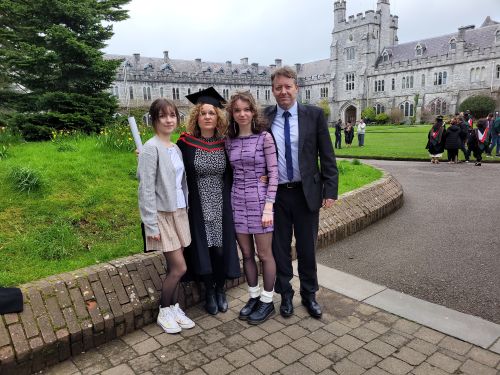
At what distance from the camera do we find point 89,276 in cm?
348

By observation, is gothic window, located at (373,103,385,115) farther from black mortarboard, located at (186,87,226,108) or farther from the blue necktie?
black mortarboard, located at (186,87,226,108)

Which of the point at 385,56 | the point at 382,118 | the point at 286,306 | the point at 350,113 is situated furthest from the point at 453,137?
the point at 350,113

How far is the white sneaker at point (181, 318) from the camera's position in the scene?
3541 millimetres

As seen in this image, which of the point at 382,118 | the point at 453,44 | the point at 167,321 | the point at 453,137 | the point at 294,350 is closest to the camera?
the point at 294,350

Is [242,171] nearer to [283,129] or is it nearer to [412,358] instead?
[283,129]

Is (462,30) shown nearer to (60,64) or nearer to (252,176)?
(60,64)

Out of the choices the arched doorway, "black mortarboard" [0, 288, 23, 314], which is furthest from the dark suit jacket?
the arched doorway

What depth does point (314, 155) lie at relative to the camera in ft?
11.9

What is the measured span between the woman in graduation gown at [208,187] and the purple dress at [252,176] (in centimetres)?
12

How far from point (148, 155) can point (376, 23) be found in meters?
64.2

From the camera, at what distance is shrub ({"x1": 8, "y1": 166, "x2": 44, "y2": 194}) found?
5306mm

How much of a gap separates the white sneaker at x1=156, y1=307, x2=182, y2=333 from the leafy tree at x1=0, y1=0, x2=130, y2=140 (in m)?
7.96

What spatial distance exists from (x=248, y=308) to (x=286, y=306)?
1.23 feet

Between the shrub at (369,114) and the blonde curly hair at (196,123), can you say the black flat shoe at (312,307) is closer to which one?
the blonde curly hair at (196,123)
